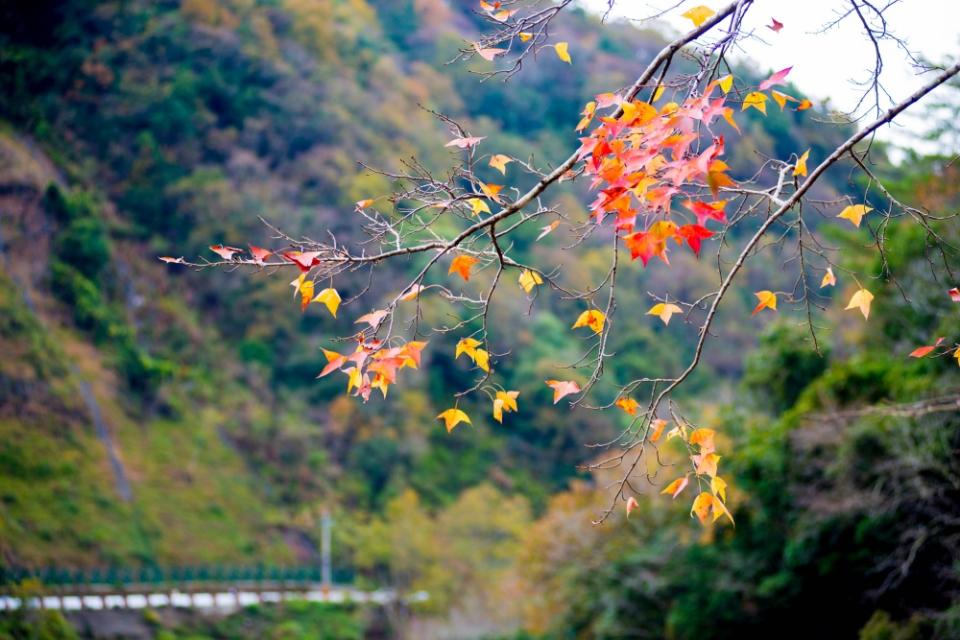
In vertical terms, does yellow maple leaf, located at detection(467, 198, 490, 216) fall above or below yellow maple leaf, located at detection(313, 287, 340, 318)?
above

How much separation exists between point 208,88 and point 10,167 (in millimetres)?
7984

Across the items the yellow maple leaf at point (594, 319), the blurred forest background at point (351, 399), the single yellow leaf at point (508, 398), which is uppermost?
the yellow maple leaf at point (594, 319)

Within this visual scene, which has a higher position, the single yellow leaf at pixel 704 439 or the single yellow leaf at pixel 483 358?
the single yellow leaf at pixel 483 358

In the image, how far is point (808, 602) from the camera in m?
10.2

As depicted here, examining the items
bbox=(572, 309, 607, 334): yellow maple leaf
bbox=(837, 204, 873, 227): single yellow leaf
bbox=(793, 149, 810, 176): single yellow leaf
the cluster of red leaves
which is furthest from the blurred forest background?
the cluster of red leaves

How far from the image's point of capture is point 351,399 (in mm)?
24469

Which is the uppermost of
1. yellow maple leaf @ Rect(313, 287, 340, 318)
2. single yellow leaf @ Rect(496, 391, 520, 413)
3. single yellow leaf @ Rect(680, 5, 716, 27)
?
single yellow leaf @ Rect(680, 5, 716, 27)

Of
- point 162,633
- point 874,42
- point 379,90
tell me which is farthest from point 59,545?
point 379,90

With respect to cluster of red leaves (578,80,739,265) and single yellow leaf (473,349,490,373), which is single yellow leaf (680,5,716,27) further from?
single yellow leaf (473,349,490,373)

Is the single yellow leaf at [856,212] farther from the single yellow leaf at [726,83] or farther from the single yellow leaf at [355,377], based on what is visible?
the single yellow leaf at [355,377]

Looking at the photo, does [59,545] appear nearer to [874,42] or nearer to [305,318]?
[305,318]

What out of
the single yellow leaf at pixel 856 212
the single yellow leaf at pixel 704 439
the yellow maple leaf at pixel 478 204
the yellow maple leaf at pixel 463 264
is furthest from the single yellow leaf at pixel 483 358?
the single yellow leaf at pixel 856 212

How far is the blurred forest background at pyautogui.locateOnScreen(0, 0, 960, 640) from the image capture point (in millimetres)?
9758

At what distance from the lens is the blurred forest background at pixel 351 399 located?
9758 mm
